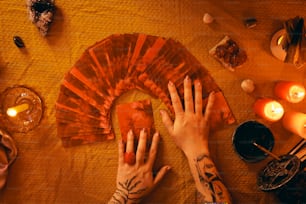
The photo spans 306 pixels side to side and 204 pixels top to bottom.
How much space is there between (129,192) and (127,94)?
12.0 inches

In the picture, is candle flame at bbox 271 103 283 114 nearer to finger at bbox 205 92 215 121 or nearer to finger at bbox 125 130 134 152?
finger at bbox 205 92 215 121

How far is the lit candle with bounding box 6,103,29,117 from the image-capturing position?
1.19 m

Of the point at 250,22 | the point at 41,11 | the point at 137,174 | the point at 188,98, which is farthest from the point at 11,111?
the point at 250,22

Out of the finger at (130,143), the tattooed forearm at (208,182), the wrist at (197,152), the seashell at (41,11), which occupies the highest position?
the seashell at (41,11)

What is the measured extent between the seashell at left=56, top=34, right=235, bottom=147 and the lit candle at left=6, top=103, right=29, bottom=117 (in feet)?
0.32

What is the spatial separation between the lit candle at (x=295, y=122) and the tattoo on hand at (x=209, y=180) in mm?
260

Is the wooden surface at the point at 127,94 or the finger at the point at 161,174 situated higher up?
the wooden surface at the point at 127,94

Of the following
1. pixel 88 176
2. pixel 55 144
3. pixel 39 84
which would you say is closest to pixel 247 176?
pixel 88 176

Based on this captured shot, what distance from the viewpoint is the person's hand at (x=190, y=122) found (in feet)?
3.97

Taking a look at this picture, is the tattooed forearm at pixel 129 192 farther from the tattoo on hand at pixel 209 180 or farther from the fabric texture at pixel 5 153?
the fabric texture at pixel 5 153

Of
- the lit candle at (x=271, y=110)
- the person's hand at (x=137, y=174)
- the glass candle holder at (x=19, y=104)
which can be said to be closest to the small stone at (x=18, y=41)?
the glass candle holder at (x=19, y=104)

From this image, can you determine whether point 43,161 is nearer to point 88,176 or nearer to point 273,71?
point 88,176

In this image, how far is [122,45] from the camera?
124 cm

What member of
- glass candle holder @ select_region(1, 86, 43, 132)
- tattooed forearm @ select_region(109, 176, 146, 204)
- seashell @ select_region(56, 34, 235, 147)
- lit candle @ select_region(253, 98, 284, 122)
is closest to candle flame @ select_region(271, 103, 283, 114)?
lit candle @ select_region(253, 98, 284, 122)
